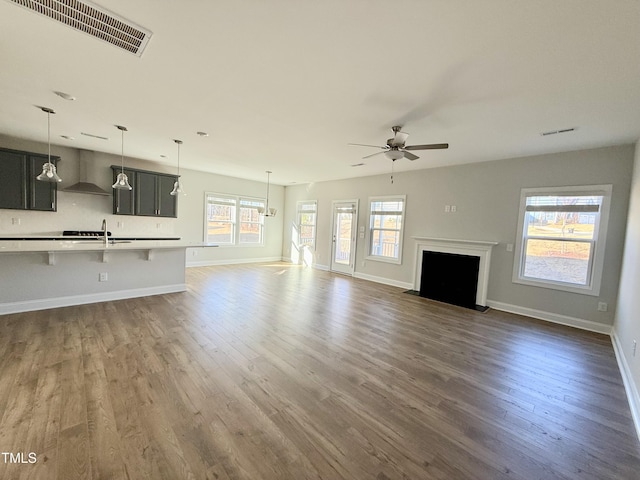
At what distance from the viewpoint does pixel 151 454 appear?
5.14 feet

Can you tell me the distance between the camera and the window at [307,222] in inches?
332

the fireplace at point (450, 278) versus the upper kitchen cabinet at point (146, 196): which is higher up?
the upper kitchen cabinet at point (146, 196)

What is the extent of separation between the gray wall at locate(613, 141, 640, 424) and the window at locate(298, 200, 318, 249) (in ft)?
21.0

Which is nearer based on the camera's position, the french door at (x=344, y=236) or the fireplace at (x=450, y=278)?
the fireplace at (x=450, y=278)

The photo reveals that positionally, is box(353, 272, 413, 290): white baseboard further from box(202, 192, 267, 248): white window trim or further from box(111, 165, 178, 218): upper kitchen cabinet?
box(111, 165, 178, 218): upper kitchen cabinet

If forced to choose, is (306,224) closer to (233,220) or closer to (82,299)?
(233,220)

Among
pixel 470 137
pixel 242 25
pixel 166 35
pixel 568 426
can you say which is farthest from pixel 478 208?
pixel 166 35

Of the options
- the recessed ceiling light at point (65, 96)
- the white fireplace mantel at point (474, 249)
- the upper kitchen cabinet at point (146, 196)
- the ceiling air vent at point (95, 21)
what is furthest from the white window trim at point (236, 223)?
the ceiling air vent at point (95, 21)

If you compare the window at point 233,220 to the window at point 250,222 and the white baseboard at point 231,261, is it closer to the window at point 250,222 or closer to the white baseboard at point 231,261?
the window at point 250,222

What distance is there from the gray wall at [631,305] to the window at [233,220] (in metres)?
8.07

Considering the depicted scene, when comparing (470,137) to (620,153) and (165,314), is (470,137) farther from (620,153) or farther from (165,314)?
(165,314)

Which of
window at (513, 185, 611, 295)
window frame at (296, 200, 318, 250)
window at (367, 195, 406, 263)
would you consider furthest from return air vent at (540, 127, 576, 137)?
window frame at (296, 200, 318, 250)

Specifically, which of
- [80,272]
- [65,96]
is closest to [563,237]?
[65,96]

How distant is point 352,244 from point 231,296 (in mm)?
3632
